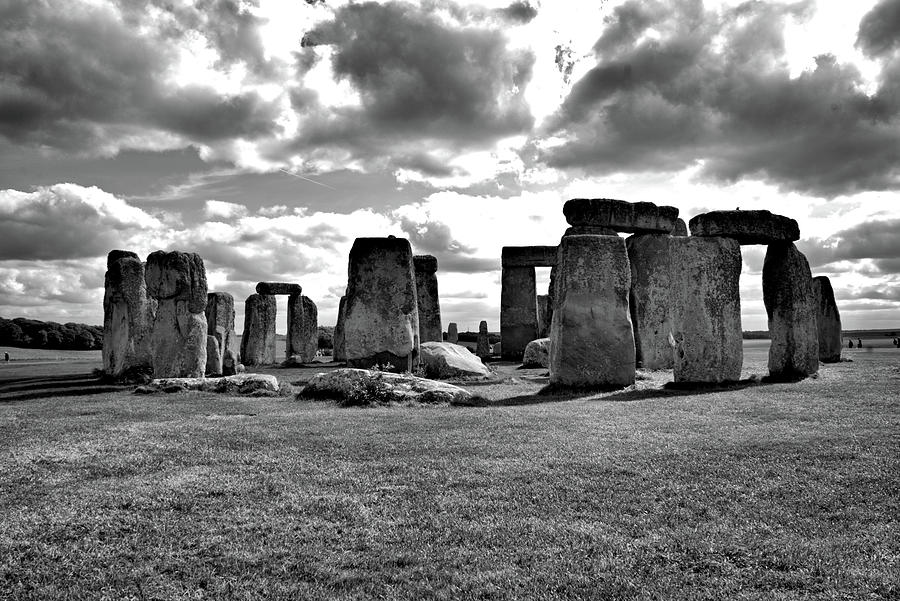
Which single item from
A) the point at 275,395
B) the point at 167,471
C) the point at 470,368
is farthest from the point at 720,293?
the point at 167,471

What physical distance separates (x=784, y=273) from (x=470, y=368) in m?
8.43

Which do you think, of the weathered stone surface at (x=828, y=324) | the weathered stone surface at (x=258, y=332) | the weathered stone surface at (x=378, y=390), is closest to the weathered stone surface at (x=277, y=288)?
the weathered stone surface at (x=258, y=332)

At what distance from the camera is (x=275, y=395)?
→ 13.7 m

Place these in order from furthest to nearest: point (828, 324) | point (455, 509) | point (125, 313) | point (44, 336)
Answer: point (44, 336)
point (828, 324)
point (125, 313)
point (455, 509)

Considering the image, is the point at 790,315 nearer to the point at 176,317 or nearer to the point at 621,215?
the point at 621,215

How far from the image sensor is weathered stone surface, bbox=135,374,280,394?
45.8 ft

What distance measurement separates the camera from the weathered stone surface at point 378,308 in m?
16.5

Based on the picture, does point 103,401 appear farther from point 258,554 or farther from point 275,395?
point 258,554

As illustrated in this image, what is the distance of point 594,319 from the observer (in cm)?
1388

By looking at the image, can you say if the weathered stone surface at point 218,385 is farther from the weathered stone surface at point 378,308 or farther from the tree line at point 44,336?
the tree line at point 44,336

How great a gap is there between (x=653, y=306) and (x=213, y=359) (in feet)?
45.2

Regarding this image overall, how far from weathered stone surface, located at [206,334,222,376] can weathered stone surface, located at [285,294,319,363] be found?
1118 centimetres

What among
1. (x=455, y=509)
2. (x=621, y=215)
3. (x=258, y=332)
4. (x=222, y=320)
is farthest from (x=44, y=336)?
(x=455, y=509)

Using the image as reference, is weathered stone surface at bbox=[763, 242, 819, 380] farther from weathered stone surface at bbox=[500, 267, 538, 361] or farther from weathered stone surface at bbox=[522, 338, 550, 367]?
weathered stone surface at bbox=[500, 267, 538, 361]
